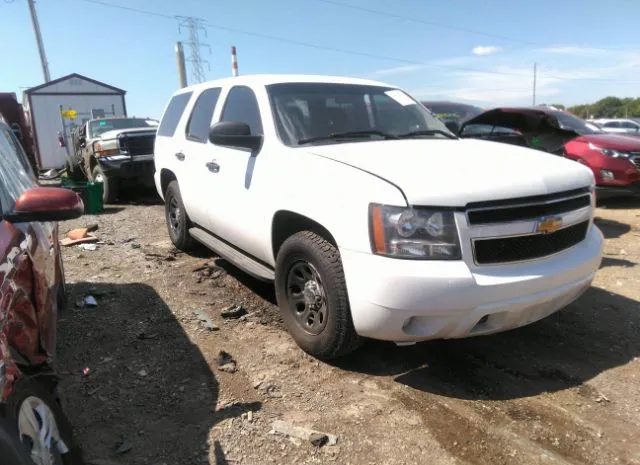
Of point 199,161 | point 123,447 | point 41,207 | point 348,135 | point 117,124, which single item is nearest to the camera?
point 41,207

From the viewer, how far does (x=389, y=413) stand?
2.82 m

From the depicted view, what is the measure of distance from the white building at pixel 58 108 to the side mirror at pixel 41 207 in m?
20.2

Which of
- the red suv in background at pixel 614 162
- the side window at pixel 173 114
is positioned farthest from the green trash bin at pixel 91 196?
the red suv in background at pixel 614 162

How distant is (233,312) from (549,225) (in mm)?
2501

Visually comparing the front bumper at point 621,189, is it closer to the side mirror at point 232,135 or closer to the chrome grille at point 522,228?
the chrome grille at point 522,228

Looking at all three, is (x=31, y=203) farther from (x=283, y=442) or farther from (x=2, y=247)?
(x=283, y=442)

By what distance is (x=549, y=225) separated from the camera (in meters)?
2.91

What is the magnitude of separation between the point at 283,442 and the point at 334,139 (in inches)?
83.7

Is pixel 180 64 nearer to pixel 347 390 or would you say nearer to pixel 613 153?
pixel 613 153

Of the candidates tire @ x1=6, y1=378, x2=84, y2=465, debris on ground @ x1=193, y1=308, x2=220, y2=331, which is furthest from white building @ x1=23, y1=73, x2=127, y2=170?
tire @ x1=6, y1=378, x2=84, y2=465

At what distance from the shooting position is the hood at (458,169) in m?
2.71

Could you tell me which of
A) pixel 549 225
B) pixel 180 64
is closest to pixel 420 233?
pixel 549 225

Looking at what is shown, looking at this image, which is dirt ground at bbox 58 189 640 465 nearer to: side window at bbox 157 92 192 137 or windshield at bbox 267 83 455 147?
windshield at bbox 267 83 455 147

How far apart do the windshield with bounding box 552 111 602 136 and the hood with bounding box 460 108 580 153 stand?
38 cm
